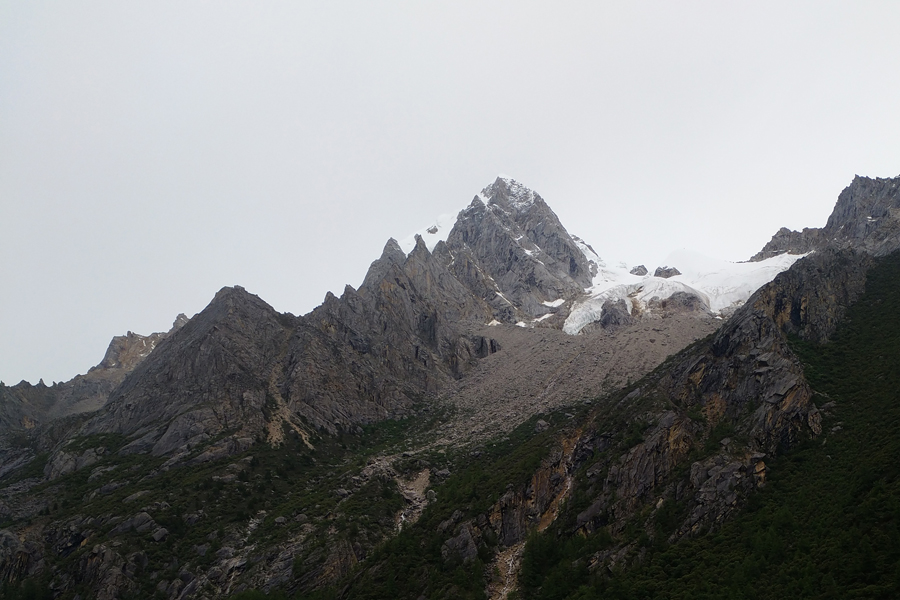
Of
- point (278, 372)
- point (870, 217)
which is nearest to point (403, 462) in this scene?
point (278, 372)

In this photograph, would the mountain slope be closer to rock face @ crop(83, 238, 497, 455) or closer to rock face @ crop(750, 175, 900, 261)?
rock face @ crop(83, 238, 497, 455)

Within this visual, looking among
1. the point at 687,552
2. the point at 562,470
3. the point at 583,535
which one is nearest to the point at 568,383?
the point at 562,470

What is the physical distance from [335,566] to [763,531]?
57420mm

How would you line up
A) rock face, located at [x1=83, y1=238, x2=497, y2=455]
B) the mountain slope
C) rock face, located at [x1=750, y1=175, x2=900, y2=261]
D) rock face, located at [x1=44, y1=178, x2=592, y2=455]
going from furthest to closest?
rock face, located at [x1=750, y1=175, x2=900, y2=261], rock face, located at [x1=83, y1=238, x2=497, y2=455], rock face, located at [x1=44, y1=178, x2=592, y2=455], the mountain slope

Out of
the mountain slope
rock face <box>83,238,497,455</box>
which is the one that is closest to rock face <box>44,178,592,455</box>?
rock face <box>83,238,497,455</box>

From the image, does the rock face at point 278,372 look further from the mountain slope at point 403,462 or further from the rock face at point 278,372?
the mountain slope at point 403,462

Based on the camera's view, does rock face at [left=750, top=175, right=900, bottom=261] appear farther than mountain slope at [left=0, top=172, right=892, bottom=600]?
Yes

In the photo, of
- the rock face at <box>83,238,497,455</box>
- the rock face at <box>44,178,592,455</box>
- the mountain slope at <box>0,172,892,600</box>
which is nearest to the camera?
the mountain slope at <box>0,172,892,600</box>

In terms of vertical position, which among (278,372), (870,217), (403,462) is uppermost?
(278,372)

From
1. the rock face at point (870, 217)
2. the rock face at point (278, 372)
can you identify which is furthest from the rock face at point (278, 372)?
the rock face at point (870, 217)

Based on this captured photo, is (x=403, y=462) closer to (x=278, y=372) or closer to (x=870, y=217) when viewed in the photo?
(x=278, y=372)

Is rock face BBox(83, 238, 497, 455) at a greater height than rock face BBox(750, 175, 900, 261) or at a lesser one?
greater

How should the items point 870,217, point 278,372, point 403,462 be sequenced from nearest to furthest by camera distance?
point 403,462 < point 278,372 < point 870,217

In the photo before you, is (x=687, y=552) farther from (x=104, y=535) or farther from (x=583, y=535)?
(x=104, y=535)
